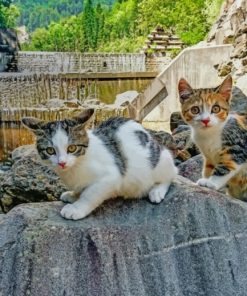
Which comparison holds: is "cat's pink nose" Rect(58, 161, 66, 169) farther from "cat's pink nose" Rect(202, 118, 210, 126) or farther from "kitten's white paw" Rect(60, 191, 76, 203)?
"cat's pink nose" Rect(202, 118, 210, 126)

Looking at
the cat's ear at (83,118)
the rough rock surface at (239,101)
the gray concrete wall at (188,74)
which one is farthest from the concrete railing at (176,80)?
the cat's ear at (83,118)

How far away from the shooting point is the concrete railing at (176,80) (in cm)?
1326

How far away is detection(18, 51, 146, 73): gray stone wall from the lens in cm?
1992

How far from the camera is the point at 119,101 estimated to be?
51.7ft

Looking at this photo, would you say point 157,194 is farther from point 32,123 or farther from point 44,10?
point 44,10

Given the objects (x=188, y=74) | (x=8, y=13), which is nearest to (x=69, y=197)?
(x=188, y=74)

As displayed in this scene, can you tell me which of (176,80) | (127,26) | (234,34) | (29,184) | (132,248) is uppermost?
(234,34)

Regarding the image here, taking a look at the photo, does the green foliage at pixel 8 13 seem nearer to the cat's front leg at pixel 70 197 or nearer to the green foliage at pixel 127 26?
the green foliage at pixel 127 26

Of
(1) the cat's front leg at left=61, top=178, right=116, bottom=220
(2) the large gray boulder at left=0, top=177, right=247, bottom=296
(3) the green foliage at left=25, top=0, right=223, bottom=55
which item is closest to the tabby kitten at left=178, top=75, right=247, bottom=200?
(2) the large gray boulder at left=0, top=177, right=247, bottom=296

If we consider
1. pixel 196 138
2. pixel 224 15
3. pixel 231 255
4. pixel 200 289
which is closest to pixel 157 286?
pixel 200 289

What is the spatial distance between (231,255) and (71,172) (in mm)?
934

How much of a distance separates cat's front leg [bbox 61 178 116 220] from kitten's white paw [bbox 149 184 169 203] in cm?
28

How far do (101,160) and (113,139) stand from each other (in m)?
0.19

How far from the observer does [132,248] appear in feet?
8.96
